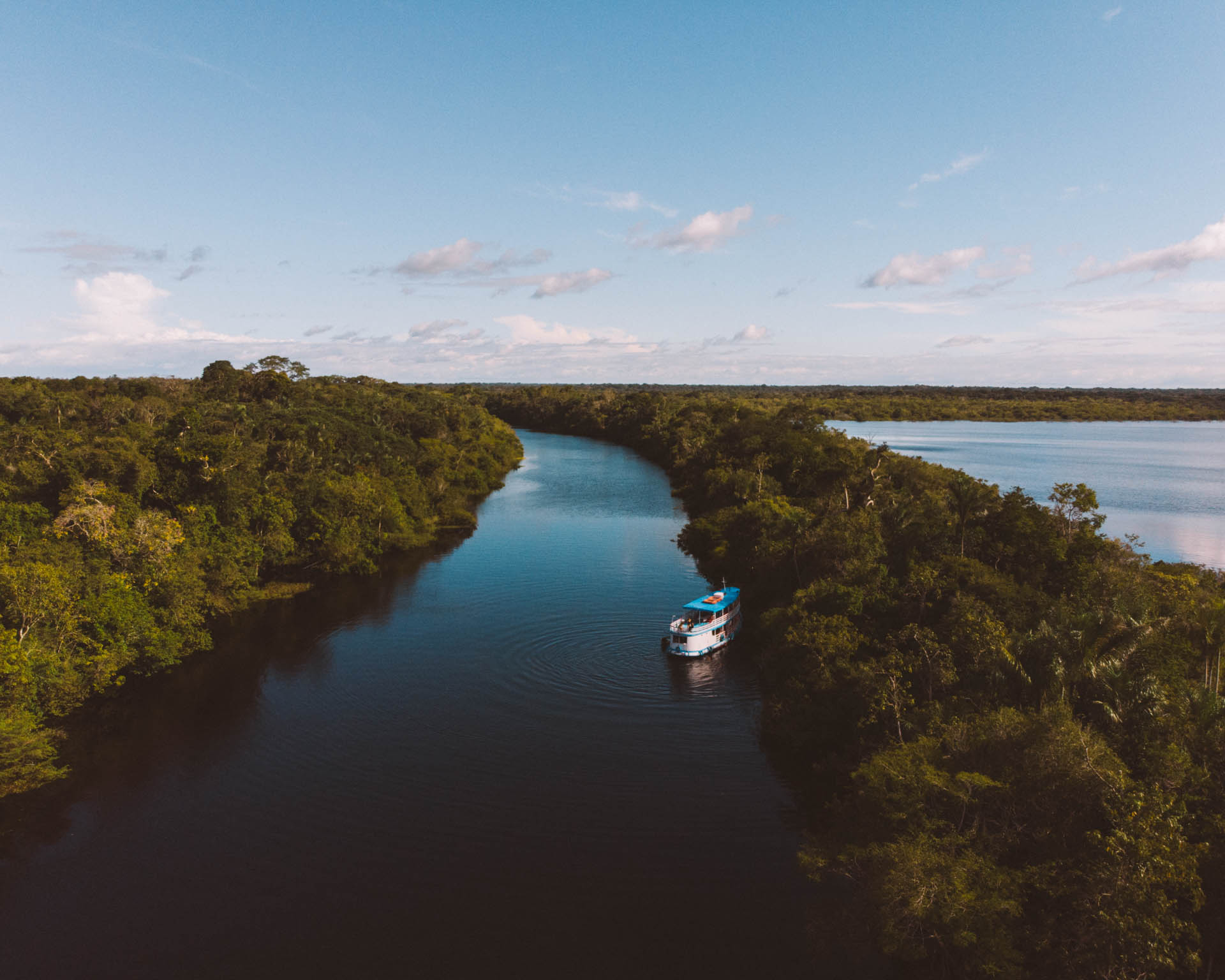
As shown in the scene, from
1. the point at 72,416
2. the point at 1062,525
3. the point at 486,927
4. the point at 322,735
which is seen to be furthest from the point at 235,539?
the point at 1062,525

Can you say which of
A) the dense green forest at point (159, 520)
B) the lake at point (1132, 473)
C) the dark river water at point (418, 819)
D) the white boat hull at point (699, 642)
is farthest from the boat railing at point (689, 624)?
the lake at point (1132, 473)

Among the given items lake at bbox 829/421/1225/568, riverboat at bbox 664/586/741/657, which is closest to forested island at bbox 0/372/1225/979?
riverboat at bbox 664/586/741/657

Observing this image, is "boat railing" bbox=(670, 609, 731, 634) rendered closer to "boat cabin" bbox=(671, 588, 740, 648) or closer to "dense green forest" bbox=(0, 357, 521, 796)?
"boat cabin" bbox=(671, 588, 740, 648)

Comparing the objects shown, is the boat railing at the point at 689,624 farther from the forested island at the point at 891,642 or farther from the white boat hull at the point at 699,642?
the forested island at the point at 891,642

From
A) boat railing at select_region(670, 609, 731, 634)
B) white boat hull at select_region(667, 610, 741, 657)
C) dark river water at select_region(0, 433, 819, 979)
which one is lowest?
dark river water at select_region(0, 433, 819, 979)

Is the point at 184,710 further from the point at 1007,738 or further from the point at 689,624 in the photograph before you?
the point at 1007,738
